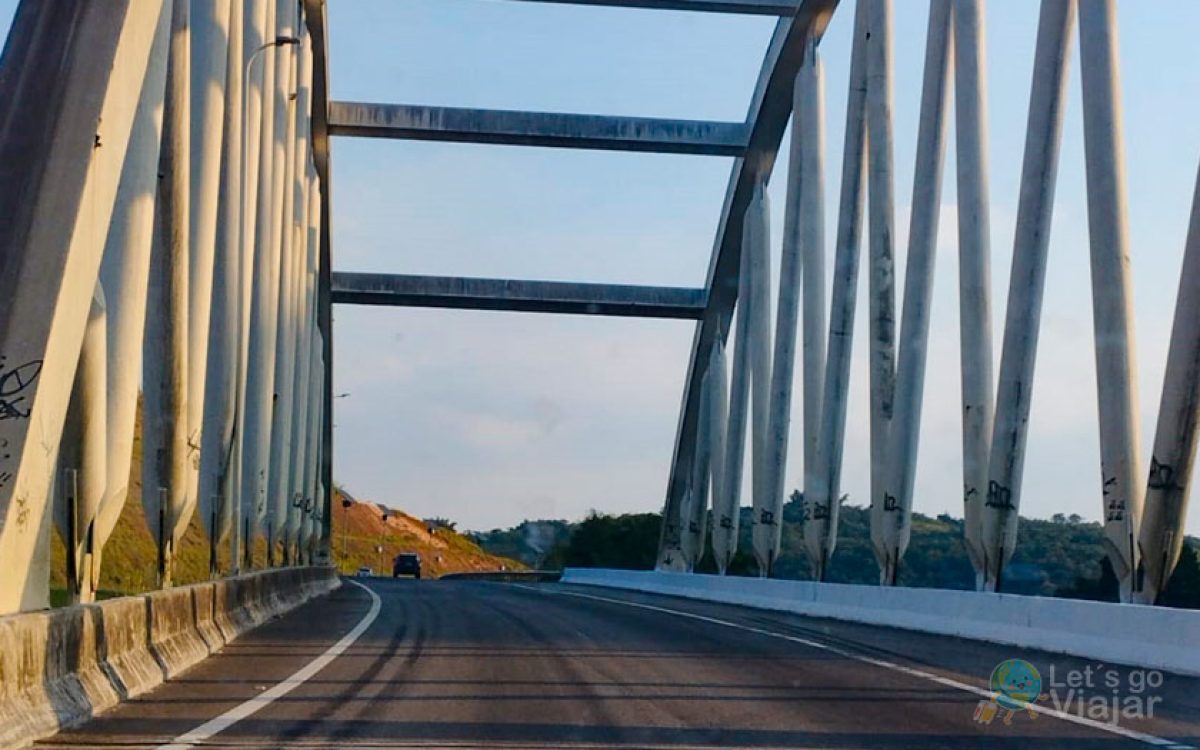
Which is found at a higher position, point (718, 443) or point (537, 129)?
point (537, 129)

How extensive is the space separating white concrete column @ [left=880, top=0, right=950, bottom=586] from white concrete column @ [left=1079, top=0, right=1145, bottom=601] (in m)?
6.26

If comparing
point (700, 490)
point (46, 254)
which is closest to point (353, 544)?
point (700, 490)

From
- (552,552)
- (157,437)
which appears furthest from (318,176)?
(552,552)

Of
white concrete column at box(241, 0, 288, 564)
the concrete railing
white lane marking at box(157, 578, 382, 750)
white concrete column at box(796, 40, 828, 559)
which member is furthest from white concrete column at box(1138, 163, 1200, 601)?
white concrete column at box(241, 0, 288, 564)

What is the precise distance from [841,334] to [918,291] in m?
5.77

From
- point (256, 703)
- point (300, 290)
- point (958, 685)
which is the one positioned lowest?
point (256, 703)

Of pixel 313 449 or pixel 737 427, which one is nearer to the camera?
pixel 737 427

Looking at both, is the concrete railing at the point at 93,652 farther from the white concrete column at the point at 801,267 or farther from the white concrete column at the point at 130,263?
the white concrete column at the point at 801,267

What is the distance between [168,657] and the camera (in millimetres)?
12562

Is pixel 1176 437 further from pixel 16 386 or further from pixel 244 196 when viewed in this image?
pixel 244 196

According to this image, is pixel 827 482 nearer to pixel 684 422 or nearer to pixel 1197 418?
pixel 1197 418

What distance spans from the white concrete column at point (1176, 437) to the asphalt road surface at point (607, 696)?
8.88 ft

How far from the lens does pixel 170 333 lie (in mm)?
17234

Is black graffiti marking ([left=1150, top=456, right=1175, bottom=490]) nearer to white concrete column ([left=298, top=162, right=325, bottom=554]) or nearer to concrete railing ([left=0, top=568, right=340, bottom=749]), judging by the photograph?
concrete railing ([left=0, top=568, right=340, bottom=749])
